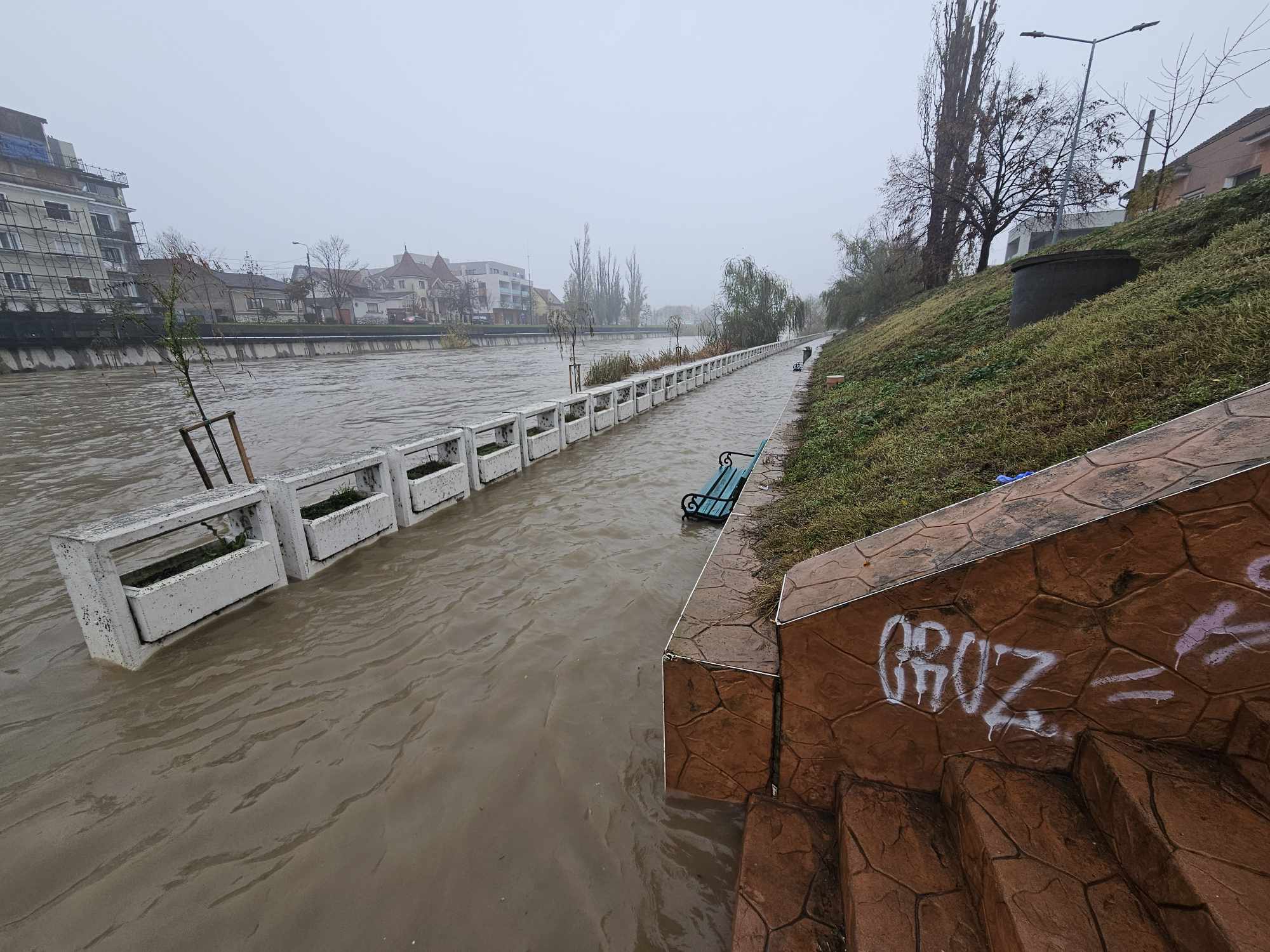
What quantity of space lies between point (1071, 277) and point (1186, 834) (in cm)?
651

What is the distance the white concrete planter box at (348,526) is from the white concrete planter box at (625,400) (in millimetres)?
6359

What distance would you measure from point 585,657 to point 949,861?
7.06 ft

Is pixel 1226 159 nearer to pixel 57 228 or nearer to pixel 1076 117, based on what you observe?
pixel 1076 117

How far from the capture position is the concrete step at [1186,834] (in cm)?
109

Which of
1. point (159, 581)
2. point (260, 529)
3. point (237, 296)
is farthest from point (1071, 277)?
point (237, 296)

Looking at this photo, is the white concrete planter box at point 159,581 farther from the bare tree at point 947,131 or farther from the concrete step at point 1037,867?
the bare tree at point 947,131

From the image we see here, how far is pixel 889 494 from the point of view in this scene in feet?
11.0

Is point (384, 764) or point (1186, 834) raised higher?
point (1186, 834)

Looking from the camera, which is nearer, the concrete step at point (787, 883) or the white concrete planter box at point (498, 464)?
the concrete step at point (787, 883)

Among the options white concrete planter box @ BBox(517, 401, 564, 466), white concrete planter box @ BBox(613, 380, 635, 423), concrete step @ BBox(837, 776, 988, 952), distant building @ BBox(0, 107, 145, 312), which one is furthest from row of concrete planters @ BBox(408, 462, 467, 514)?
distant building @ BBox(0, 107, 145, 312)

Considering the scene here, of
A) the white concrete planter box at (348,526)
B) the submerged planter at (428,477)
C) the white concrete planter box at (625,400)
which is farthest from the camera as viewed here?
the white concrete planter box at (625,400)

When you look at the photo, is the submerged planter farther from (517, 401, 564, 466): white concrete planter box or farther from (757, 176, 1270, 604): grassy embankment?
(757, 176, 1270, 604): grassy embankment

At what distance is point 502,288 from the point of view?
91812mm

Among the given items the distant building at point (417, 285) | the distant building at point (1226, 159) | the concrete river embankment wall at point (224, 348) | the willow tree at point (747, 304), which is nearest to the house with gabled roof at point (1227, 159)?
the distant building at point (1226, 159)
